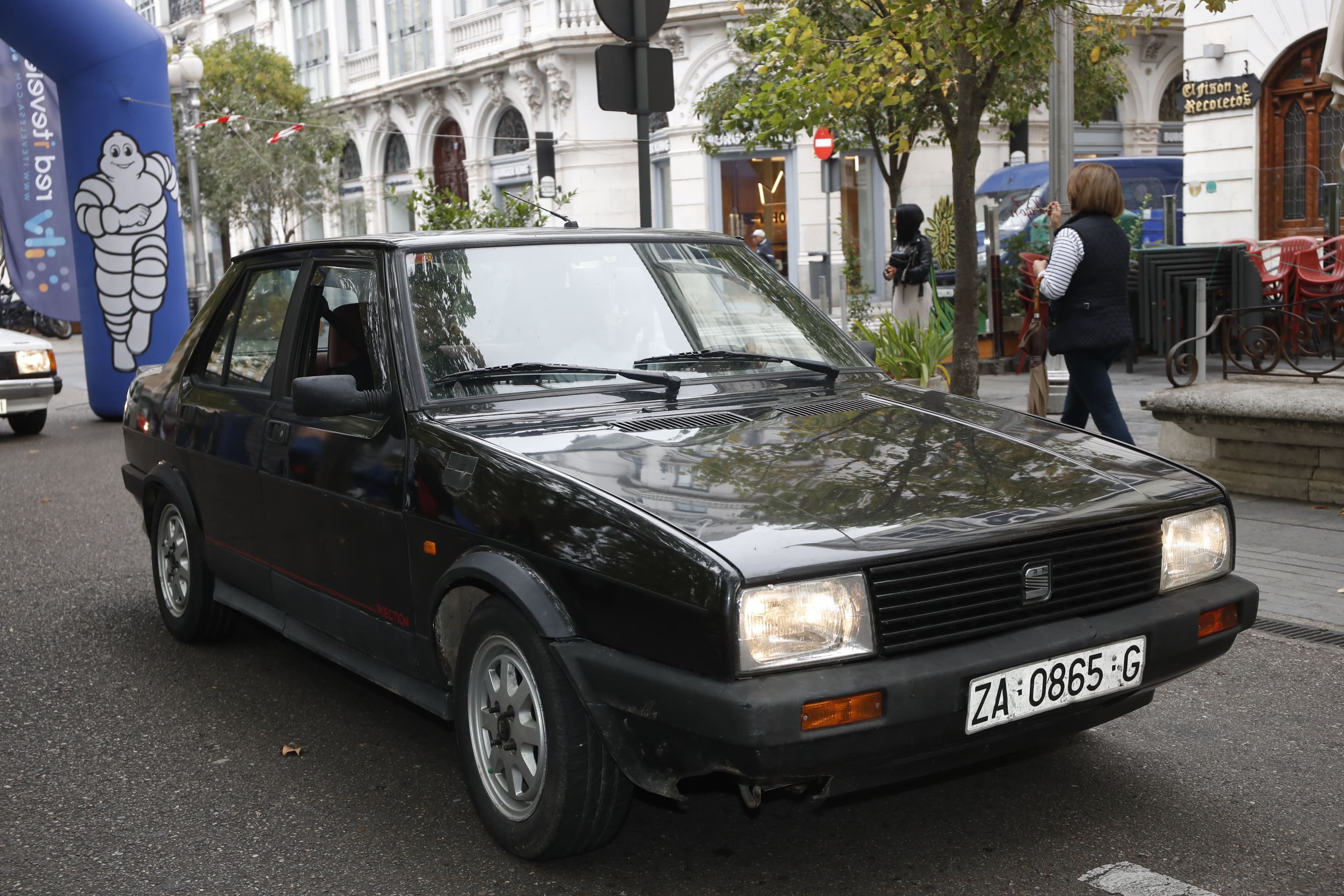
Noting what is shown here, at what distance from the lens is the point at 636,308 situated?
4266mm

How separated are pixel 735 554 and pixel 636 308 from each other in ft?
5.11

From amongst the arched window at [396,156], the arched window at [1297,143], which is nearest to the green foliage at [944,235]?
the arched window at [1297,143]

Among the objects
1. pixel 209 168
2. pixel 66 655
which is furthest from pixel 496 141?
pixel 66 655

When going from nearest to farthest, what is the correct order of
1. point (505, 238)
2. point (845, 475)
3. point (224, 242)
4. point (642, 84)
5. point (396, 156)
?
point (845, 475) < point (505, 238) < point (642, 84) < point (396, 156) < point (224, 242)

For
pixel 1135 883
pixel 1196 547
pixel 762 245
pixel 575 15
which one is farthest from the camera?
pixel 575 15

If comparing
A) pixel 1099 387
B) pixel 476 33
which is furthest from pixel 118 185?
pixel 476 33

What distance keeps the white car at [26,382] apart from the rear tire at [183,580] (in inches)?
337

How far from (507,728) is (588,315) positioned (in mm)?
1358

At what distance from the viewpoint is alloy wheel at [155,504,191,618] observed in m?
5.52

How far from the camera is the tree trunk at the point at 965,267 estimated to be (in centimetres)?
956

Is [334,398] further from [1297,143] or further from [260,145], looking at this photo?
[260,145]

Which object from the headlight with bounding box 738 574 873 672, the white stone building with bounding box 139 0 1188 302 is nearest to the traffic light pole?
the headlight with bounding box 738 574 873 672

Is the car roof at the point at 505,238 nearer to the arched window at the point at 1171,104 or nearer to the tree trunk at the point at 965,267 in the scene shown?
the tree trunk at the point at 965,267

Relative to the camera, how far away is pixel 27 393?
43.7 feet
